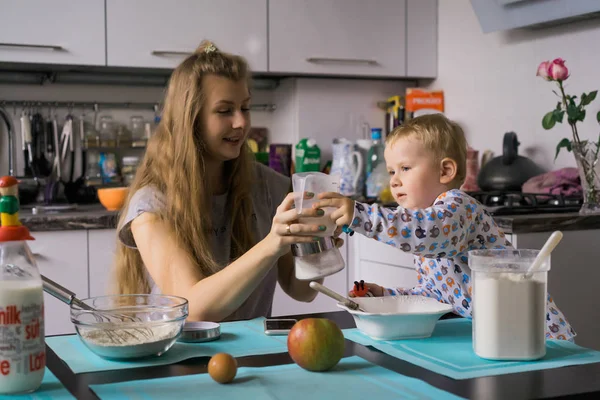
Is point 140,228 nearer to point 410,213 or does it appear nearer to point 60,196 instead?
point 410,213

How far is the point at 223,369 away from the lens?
1030 millimetres

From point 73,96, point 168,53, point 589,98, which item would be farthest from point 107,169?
point 589,98

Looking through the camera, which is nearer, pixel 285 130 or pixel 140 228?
pixel 140 228

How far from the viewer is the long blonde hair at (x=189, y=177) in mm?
1763

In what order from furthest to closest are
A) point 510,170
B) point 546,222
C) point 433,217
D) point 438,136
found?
1. point 510,170
2. point 546,222
3. point 438,136
4. point 433,217

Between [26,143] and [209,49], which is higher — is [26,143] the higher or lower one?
the lower one

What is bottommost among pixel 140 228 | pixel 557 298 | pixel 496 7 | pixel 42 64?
pixel 557 298

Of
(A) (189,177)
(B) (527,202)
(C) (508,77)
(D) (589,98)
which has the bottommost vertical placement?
(B) (527,202)

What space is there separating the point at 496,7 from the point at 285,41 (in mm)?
849

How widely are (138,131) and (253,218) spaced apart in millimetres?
1556

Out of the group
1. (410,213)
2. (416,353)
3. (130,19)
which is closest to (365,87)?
(130,19)

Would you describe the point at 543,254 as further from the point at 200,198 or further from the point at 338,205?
the point at 200,198

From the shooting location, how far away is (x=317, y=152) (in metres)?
3.45

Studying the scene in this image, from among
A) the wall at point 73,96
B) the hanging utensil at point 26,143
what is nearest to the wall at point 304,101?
the wall at point 73,96
